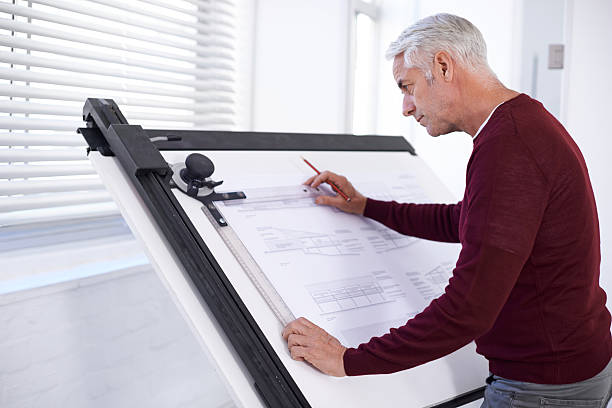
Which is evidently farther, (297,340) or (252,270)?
(252,270)

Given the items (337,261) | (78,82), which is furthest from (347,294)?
(78,82)

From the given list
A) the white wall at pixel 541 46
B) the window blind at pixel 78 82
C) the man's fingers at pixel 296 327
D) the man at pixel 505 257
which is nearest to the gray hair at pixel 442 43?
the man at pixel 505 257

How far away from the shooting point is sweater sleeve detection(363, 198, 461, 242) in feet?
4.30

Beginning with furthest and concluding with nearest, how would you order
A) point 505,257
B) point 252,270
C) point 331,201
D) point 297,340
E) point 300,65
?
A: point 300,65 < point 331,201 < point 252,270 < point 297,340 < point 505,257

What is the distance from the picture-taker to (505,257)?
0.79 m

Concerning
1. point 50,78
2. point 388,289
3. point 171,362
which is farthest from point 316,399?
point 50,78

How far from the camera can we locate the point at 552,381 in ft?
3.07

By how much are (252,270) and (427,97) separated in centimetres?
47

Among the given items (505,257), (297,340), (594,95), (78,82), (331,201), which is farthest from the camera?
(594,95)

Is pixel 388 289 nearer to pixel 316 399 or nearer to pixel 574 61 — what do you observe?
pixel 316 399

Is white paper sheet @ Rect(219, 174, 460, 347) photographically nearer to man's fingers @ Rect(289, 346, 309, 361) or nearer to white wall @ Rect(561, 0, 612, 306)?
man's fingers @ Rect(289, 346, 309, 361)

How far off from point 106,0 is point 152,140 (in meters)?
0.84

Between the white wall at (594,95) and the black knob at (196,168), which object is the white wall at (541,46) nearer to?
the white wall at (594,95)

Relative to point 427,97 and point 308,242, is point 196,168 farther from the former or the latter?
point 427,97
